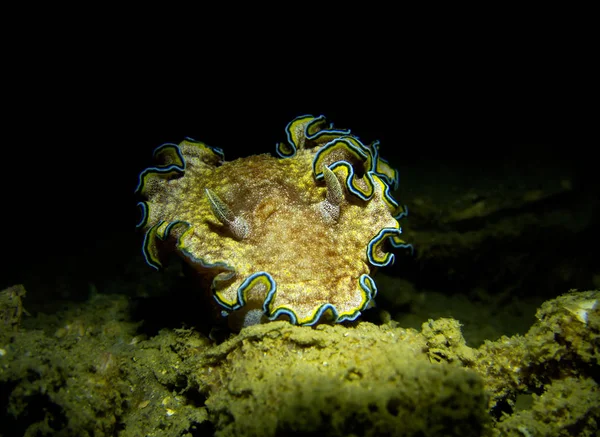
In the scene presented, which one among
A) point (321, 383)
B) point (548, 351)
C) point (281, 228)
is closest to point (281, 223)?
point (281, 228)

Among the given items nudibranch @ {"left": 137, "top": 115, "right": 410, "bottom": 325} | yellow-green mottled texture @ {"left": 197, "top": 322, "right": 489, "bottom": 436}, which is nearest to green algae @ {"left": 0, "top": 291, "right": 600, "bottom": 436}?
yellow-green mottled texture @ {"left": 197, "top": 322, "right": 489, "bottom": 436}

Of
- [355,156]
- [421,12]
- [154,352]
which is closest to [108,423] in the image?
[154,352]

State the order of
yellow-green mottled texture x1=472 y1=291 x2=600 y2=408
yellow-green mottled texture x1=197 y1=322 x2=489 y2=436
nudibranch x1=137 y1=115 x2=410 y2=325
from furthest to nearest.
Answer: nudibranch x1=137 y1=115 x2=410 y2=325 < yellow-green mottled texture x1=472 y1=291 x2=600 y2=408 < yellow-green mottled texture x1=197 y1=322 x2=489 y2=436

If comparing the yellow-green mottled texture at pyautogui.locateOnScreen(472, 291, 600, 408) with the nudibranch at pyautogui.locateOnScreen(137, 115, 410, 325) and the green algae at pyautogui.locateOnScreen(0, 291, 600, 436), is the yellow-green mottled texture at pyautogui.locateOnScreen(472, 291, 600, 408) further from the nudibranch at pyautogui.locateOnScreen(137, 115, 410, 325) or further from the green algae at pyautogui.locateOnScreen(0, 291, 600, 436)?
the nudibranch at pyautogui.locateOnScreen(137, 115, 410, 325)

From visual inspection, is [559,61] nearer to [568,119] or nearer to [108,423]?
[568,119]

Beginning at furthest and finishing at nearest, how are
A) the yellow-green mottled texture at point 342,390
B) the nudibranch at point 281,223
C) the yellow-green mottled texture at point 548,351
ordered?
the nudibranch at point 281,223
the yellow-green mottled texture at point 548,351
the yellow-green mottled texture at point 342,390

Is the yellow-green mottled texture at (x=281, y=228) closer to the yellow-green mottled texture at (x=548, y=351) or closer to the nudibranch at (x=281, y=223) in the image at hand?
the nudibranch at (x=281, y=223)

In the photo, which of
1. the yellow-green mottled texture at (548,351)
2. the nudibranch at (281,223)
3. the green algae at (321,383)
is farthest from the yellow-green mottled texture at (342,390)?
the yellow-green mottled texture at (548,351)

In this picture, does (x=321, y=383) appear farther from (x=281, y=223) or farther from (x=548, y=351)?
(x=548, y=351)
